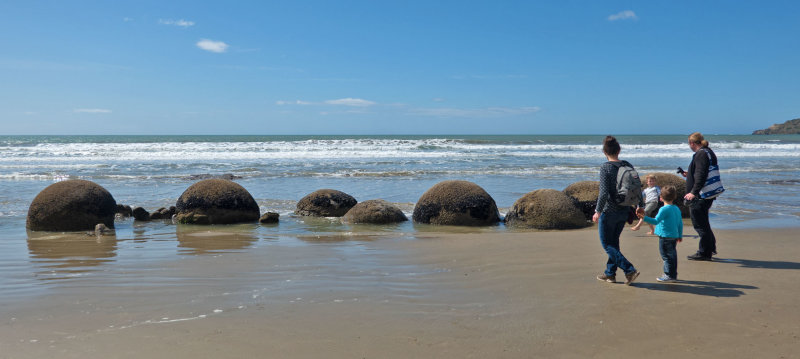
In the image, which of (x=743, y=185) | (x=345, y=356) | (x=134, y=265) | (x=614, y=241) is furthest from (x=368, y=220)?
(x=743, y=185)

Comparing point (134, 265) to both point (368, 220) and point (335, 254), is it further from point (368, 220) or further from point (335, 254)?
point (368, 220)

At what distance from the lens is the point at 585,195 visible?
1058cm

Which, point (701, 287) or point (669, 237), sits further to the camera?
point (669, 237)

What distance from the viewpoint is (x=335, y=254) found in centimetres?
736

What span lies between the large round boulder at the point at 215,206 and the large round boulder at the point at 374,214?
1973 mm

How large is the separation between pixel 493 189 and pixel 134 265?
11.8m

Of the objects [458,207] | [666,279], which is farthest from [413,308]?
[458,207]

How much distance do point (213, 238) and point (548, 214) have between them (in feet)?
19.0

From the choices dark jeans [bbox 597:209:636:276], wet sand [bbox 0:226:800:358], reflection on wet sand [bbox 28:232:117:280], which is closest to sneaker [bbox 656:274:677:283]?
wet sand [bbox 0:226:800:358]

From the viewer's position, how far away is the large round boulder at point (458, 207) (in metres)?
10.1

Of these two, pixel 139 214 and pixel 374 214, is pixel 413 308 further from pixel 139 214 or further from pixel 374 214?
pixel 139 214

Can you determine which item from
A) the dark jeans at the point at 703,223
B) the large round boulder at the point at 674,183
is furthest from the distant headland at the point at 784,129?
the dark jeans at the point at 703,223

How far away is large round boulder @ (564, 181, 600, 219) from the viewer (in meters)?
10.4

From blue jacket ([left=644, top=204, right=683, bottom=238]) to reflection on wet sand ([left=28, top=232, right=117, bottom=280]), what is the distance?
643 cm
